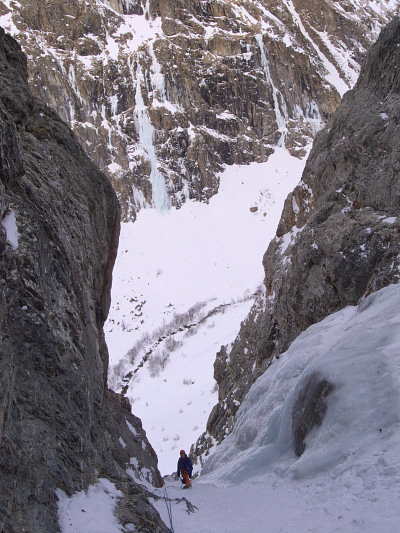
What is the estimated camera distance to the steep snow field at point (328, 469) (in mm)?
5062

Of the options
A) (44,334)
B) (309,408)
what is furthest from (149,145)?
(44,334)

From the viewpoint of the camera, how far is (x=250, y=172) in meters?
67.0

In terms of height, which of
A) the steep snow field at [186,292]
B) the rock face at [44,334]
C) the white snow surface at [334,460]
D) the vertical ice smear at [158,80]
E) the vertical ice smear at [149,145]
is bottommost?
the white snow surface at [334,460]

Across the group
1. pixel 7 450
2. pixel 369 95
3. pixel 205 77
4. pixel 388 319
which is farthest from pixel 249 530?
pixel 205 77

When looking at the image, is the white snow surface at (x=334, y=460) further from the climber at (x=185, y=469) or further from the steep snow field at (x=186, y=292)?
the steep snow field at (x=186, y=292)

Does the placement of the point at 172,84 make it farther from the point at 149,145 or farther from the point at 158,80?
the point at 149,145

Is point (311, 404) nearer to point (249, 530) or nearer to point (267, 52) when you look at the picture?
point (249, 530)

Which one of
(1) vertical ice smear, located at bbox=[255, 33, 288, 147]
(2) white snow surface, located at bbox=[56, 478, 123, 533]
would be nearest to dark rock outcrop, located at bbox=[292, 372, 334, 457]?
(2) white snow surface, located at bbox=[56, 478, 123, 533]

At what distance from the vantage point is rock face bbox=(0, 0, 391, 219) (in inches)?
2608

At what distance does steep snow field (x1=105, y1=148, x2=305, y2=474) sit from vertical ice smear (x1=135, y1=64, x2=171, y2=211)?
2198mm

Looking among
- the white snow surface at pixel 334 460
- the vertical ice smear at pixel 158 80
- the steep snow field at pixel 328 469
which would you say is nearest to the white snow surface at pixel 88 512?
the steep snow field at pixel 328 469

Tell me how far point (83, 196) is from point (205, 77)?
70.9m

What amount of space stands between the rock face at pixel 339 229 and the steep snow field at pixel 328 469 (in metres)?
2.22

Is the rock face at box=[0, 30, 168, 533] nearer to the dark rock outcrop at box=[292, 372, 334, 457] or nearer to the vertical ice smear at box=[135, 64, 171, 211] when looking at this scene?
the dark rock outcrop at box=[292, 372, 334, 457]
